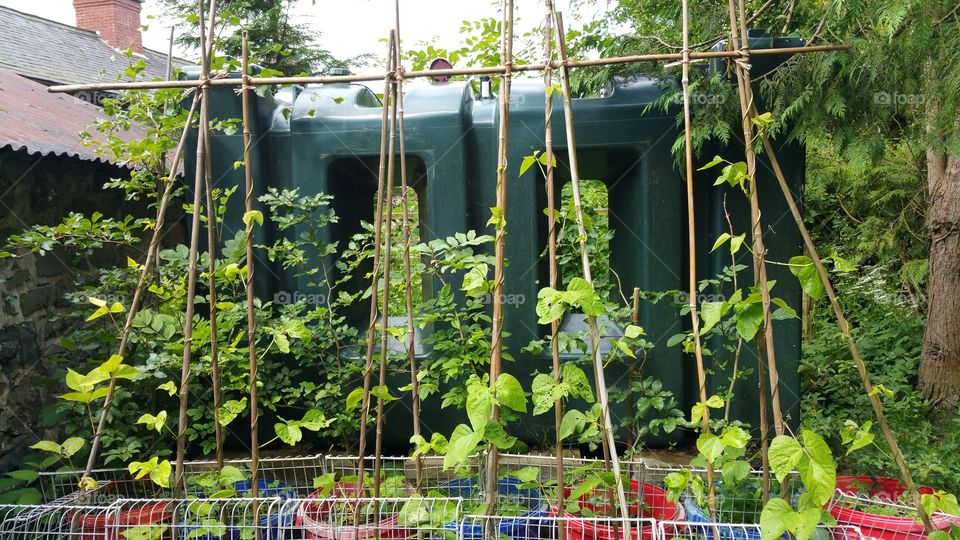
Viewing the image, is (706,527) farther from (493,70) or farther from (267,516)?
(493,70)

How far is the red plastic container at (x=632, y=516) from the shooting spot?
7.32 ft

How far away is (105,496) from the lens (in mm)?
2719

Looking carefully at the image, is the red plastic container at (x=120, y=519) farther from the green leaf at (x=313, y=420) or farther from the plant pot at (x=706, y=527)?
the plant pot at (x=706, y=527)

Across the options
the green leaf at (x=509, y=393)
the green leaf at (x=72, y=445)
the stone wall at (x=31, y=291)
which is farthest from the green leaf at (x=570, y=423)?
the stone wall at (x=31, y=291)

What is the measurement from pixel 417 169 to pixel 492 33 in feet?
9.87

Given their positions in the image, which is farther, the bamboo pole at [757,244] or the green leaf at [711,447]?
the bamboo pole at [757,244]

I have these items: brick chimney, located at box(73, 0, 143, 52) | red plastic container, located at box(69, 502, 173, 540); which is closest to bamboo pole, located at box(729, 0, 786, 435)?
red plastic container, located at box(69, 502, 173, 540)

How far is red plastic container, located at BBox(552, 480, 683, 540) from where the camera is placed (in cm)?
223

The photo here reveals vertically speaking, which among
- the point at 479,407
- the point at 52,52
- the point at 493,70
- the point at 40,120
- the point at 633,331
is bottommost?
the point at 479,407

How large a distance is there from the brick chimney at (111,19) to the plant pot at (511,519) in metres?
8.30

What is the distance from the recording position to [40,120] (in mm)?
3492

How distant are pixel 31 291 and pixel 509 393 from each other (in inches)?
105

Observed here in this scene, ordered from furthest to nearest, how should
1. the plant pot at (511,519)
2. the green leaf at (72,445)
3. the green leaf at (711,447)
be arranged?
the green leaf at (72,445)
the plant pot at (511,519)
the green leaf at (711,447)

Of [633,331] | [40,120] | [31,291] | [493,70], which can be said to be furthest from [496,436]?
[40,120]
